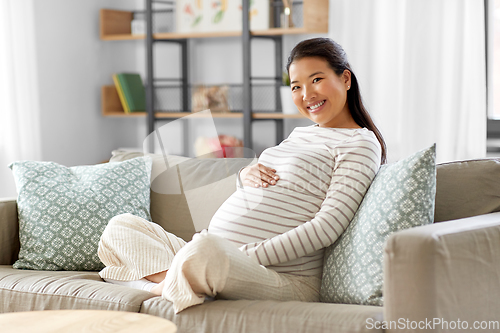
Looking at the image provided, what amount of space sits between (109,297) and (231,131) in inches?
86.9

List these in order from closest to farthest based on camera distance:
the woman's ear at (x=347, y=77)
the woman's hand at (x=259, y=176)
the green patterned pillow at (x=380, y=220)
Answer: the green patterned pillow at (x=380, y=220) → the woman's hand at (x=259, y=176) → the woman's ear at (x=347, y=77)

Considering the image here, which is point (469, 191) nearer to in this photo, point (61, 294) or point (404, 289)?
point (404, 289)

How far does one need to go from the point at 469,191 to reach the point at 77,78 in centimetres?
277

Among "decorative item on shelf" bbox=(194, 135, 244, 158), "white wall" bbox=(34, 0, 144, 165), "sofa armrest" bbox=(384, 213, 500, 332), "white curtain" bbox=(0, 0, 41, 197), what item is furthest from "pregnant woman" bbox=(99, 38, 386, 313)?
"white wall" bbox=(34, 0, 144, 165)

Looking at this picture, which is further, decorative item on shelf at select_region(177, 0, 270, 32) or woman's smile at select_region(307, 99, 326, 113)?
decorative item on shelf at select_region(177, 0, 270, 32)

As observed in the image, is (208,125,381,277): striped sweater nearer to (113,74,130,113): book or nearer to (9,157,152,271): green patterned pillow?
(9,157,152,271): green patterned pillow

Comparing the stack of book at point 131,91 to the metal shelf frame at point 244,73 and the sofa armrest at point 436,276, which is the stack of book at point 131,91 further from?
the sofa armrest at point 436,276

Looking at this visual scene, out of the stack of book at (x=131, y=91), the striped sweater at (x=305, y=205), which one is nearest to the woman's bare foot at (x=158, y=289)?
the striped sweater at (x=305, y=205)

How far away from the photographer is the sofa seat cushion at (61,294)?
1.51 metres

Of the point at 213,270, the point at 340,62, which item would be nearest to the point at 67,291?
the point at 213,270

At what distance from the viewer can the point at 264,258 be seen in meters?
1.49

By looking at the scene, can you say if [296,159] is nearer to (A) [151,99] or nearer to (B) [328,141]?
(B) [328,141]

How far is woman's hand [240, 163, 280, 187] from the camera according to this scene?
5.33 ft

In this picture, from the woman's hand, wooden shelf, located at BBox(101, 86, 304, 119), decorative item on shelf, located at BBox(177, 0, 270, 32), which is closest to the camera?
the woman's hand
